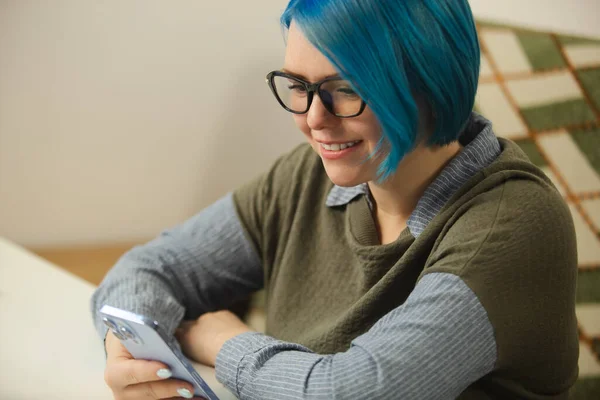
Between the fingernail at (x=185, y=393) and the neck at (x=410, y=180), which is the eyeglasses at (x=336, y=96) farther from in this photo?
the fingernail at (x=185, y=393)

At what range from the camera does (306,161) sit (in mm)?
1274

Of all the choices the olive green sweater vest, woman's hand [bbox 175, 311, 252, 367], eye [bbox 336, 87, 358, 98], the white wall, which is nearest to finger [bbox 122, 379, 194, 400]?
woman's hand [bbox 175, 311, 252, 367]

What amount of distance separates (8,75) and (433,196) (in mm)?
1314

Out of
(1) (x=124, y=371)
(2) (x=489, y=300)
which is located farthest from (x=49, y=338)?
(2) (x=489, y=300)

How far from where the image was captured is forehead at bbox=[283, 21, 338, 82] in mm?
910

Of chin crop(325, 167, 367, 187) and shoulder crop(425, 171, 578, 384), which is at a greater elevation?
chin crop(325, 167, 367, 187)

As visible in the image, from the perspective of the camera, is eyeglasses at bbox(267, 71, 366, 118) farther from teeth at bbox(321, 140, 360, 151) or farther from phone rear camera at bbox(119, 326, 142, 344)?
phone rear camera at bbox(119, 326, 142, 344)

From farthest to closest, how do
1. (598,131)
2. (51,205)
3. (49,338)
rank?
(51,205) → (598,131) → (49,338)

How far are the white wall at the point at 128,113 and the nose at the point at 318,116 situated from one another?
103 cm

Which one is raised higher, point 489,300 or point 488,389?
point 489,300

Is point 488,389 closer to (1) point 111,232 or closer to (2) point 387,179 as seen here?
(2) point 387,179

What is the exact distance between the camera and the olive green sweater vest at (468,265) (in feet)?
2.85

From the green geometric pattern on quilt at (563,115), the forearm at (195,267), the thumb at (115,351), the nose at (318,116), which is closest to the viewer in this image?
the nose at (318,116)

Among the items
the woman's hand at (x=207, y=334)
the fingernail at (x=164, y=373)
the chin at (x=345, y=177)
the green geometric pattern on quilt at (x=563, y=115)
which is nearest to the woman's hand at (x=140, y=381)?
the fingernail at (x=164, y=373)
